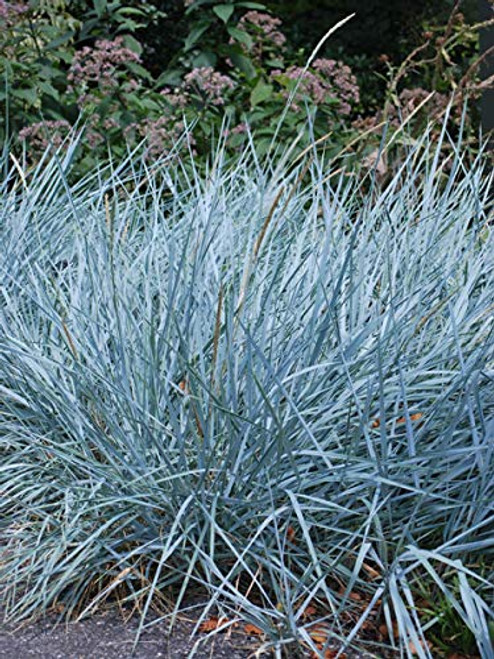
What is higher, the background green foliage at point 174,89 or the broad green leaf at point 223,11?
the broad green leaf at point 223,11

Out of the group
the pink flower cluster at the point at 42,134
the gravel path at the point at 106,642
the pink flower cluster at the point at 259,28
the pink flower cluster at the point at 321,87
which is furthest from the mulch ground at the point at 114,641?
the pink flower cluster at the point at 259,28

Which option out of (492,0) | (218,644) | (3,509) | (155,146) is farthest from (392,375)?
(492,0)

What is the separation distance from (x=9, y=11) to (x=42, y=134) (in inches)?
23.7

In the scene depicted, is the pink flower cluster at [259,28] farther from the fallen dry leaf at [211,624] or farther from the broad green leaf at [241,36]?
the fallen dry leaf at [211,624]

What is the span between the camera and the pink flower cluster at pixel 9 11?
4824 mm

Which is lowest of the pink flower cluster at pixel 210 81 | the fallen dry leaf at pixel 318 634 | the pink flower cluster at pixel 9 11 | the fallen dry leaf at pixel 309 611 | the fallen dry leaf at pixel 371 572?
the fallen dry leaf at pixel 309 611

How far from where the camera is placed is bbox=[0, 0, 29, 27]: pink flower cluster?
15.8 feet

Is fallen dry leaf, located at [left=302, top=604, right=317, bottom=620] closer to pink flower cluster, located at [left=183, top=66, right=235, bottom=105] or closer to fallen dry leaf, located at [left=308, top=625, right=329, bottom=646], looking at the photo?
fallen dry leaf, located at [left=308, top=625, right=329, bottom=646]

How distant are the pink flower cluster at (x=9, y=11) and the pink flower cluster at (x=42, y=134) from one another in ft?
1.69

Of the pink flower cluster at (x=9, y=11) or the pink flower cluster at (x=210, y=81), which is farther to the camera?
the pink flower cluster at (x=210, y=81)

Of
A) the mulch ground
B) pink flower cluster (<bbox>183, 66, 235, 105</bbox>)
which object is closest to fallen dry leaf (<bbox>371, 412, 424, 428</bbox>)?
the mulch ground

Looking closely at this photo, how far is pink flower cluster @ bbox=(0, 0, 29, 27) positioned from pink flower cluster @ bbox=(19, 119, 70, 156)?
0.51m

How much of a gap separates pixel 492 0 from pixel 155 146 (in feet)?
6.15

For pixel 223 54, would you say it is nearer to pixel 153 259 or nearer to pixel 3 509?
pixel 153 259
